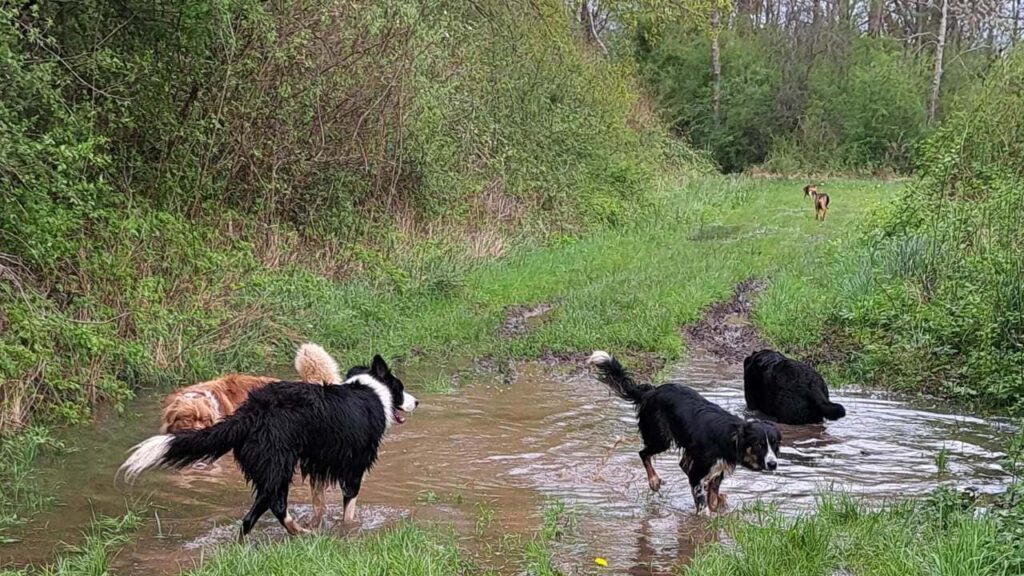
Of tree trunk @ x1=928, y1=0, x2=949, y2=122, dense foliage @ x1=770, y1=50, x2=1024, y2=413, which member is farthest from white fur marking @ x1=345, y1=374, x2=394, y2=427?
tree trunk @ x1=928, y1=0, x2=949, y2=122

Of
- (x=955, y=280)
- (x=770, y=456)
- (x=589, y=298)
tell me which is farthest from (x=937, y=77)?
(x=770, y=456)

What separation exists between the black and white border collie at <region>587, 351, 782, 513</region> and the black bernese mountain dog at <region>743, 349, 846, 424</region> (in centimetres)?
202

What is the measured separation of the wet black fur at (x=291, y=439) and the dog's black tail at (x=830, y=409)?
168 inches

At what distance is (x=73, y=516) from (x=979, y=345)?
27.2ft

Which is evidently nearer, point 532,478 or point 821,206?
point 532,478

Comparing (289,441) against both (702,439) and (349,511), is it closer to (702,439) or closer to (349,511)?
(349,511)

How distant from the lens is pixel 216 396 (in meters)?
7.20

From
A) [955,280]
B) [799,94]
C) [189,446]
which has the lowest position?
[189,446]

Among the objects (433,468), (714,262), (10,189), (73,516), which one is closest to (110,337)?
(10,189)

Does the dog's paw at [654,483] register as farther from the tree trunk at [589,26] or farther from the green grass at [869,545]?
the tree trunk at [589,26]

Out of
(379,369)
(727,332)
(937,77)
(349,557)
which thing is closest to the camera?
(349,557)

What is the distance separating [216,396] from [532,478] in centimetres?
261

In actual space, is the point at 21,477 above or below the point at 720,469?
below

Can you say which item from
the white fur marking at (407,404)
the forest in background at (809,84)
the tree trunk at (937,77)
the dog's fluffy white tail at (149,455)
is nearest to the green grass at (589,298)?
the white fur marking at (407,404)
